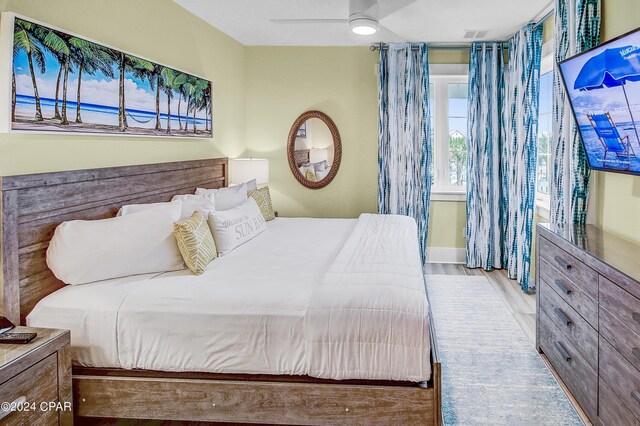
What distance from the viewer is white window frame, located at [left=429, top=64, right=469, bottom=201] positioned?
521 cm

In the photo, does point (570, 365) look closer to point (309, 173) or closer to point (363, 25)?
point (363, 25)

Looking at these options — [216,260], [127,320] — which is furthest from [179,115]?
[127,320]

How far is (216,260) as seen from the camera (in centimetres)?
291

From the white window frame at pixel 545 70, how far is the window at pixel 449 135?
100cm

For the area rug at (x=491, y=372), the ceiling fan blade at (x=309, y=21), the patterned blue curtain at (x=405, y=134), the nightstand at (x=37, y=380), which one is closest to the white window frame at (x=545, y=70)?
the area rug at (x=491, y=372)

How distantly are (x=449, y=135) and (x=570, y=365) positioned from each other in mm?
3385

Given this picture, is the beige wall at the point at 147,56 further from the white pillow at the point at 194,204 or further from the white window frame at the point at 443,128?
the white window frame at the point at 443,128

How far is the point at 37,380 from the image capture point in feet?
6.08

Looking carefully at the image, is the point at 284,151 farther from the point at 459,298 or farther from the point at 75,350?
the point at 75,350

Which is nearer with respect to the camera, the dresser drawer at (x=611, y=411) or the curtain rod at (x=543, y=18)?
the dresser drawer at (x=611, y=411)

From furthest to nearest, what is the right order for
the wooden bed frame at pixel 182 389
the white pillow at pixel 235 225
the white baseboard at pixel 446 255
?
the white baseboard at pixel 446 255, the white pillow at pixel 235 225, the wooden bed frame at pixel 182 389

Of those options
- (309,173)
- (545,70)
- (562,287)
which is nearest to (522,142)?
(545,70)

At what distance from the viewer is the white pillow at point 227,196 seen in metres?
3.67

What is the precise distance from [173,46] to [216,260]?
1830 mm
